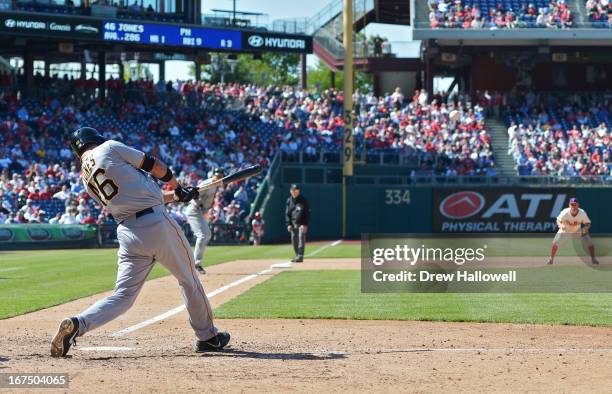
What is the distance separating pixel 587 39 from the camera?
47531 millimetres

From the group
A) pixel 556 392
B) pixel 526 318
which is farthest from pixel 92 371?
pixel 526 318

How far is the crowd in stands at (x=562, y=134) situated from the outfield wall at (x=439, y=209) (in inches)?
52.6

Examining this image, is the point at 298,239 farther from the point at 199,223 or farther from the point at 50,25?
the point at 50,25

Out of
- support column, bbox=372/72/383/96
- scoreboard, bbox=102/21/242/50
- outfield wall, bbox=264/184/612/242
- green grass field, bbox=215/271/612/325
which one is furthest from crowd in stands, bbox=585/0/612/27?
green grass field, bbox=215/271/612/325

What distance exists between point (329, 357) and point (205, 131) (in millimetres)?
34871

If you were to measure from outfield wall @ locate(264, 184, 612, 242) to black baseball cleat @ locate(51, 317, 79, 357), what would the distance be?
101ft

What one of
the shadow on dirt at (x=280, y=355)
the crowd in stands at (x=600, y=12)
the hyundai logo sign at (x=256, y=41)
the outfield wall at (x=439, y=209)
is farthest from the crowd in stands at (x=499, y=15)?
the shadow on dirt at (x=280, y=355)

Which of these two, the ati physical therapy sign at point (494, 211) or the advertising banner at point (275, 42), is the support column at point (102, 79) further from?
the ati physical therapy sign at point (494, 211)

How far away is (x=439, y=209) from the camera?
1610 inches

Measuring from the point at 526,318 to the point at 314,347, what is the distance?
3.65 metres

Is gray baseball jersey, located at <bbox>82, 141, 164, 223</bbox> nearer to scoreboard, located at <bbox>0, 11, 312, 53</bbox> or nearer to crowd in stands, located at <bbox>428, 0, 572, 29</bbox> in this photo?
scoreboard, located at <bbox>0, 11, 312, 53</bbox>

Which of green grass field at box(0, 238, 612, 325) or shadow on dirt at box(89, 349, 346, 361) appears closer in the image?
shadow on dirt at box(89, 349, 346, 361)

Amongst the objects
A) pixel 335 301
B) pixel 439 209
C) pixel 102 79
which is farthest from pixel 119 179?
pixel 102 79

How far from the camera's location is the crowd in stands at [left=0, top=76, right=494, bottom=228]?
1469 inches
